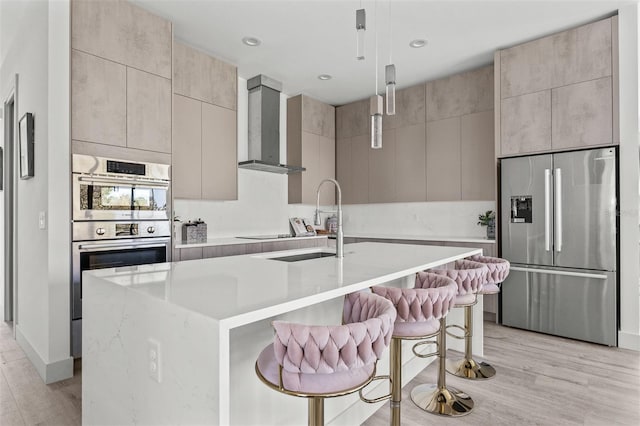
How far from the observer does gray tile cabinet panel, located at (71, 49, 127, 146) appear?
2596mm

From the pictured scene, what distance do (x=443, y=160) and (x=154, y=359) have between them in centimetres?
409

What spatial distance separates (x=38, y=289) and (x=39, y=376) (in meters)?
0.60

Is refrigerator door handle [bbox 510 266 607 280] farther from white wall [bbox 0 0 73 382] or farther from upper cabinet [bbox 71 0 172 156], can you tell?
white wall [bbox 0 0 73 382]

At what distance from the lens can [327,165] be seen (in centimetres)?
556

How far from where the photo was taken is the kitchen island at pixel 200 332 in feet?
3.58

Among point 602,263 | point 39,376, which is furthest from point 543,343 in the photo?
point 39,376

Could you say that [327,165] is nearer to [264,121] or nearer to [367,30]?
[264,121]

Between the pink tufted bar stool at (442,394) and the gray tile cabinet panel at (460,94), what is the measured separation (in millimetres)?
2821

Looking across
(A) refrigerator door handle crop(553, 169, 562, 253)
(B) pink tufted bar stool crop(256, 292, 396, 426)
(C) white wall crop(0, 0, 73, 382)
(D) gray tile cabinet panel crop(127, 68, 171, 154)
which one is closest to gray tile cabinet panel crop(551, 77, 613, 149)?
(A) refrigerator door handle crop(553, 169, 562, 253)

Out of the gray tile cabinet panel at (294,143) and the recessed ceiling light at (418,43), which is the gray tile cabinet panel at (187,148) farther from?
the recessed ceiling light at (418,43)

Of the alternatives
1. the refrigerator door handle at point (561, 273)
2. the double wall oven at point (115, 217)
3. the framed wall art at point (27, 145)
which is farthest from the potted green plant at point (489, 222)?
the framed wall art at point (27, 145)

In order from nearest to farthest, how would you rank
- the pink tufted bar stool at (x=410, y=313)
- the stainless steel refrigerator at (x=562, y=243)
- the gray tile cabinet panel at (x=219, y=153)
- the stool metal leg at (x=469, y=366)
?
the pink tufted bar stool at (x=410, y=313) < the stool metal leg at (x=469, y=366) < the stainless steel refrigerator at (x=562, y=243) < the gray tile cabinet panel at (x=219, y=153)

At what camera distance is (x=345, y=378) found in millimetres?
1243

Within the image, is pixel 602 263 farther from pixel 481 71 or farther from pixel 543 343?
pixel 481 71
